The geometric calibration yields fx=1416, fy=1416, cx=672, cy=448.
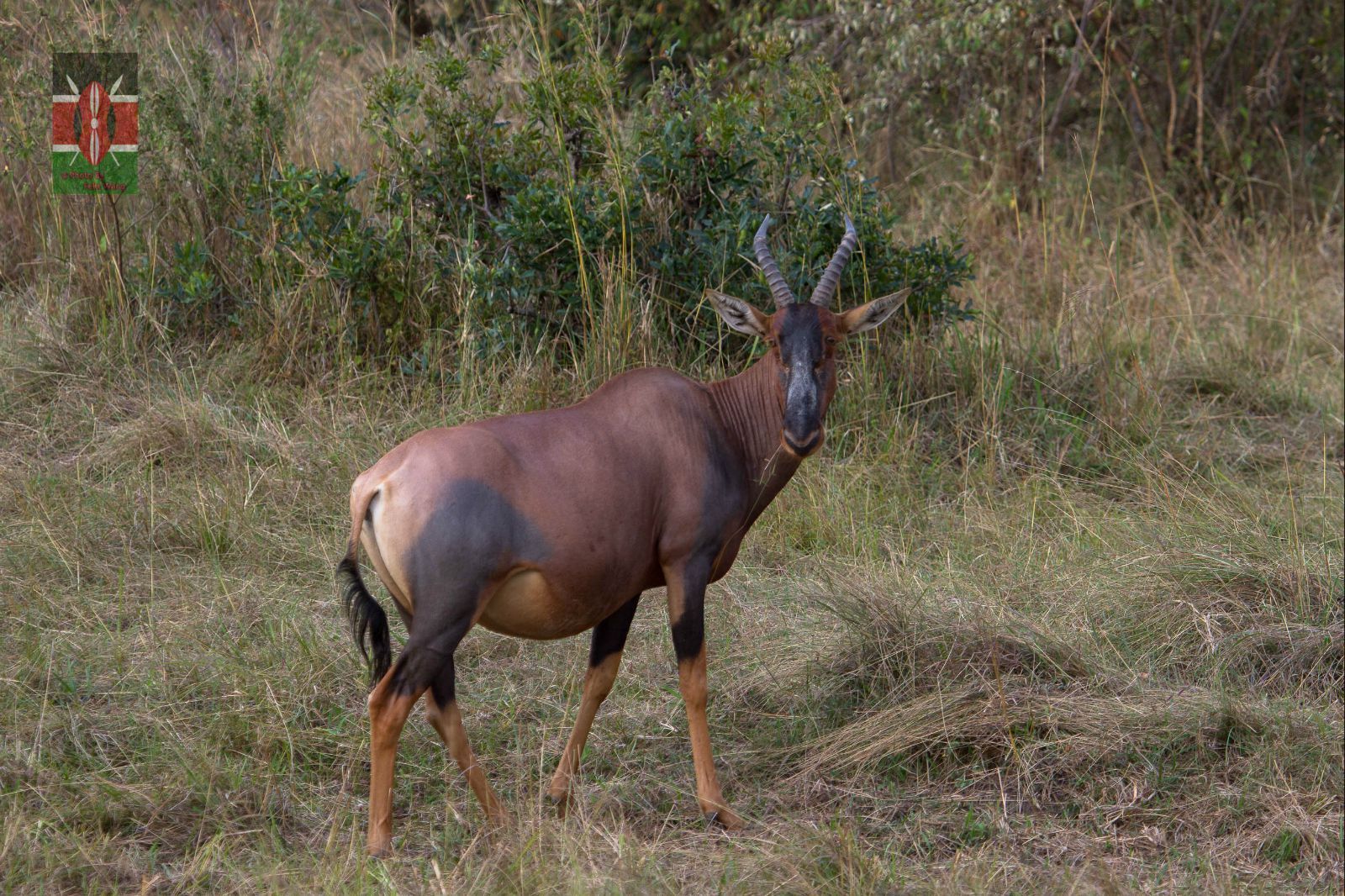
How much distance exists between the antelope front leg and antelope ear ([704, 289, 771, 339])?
0.95 metres

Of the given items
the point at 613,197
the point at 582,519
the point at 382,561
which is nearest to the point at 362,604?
the point at 382,561

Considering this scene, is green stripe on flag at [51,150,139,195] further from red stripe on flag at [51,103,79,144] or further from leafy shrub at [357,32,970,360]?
leafy shrub at [357,32,970,360]

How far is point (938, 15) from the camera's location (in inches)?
385

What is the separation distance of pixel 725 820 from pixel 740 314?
5.84 feet

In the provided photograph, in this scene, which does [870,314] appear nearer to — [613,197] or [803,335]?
[803,335]

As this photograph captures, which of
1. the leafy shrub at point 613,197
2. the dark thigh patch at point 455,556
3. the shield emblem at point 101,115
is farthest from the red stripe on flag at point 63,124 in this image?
the dark thigh patch at point 455,556

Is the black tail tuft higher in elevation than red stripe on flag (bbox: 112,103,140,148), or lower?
lower

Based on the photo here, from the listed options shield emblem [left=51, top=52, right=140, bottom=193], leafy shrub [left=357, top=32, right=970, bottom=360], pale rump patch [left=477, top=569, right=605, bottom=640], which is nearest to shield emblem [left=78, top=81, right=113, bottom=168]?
shield emblem [left=51, top=52, right=140, bottom=193]

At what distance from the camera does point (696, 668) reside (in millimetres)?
4441

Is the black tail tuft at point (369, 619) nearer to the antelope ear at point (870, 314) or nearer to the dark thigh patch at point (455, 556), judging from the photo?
the dark thigh patch at point (455, 556)

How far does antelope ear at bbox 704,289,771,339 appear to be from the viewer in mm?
4898

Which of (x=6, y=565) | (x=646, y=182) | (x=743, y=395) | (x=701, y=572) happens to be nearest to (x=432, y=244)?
(x=646, y=182)

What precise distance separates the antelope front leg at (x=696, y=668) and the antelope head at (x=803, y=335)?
0.54 m

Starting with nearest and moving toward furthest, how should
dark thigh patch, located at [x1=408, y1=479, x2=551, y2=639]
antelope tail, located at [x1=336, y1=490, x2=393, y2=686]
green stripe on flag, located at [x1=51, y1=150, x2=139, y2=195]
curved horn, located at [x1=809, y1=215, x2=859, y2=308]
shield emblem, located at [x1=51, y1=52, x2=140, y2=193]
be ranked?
1. dark thigh patch, located at [x1=408, y1=479, x2=551, y2=639]
2. antelope tail, located at [x1=336, y1=490, x2=393, y2=686]
3. curved horn, located at [x1=809, y1=215, x2=859, y2=308]
4. green stripe on flag, located at [x1=51, y1=150, x2=139, y2=195]
5. shield emblem, located at [x1=51, y1=52, x2=140, y2=193]
